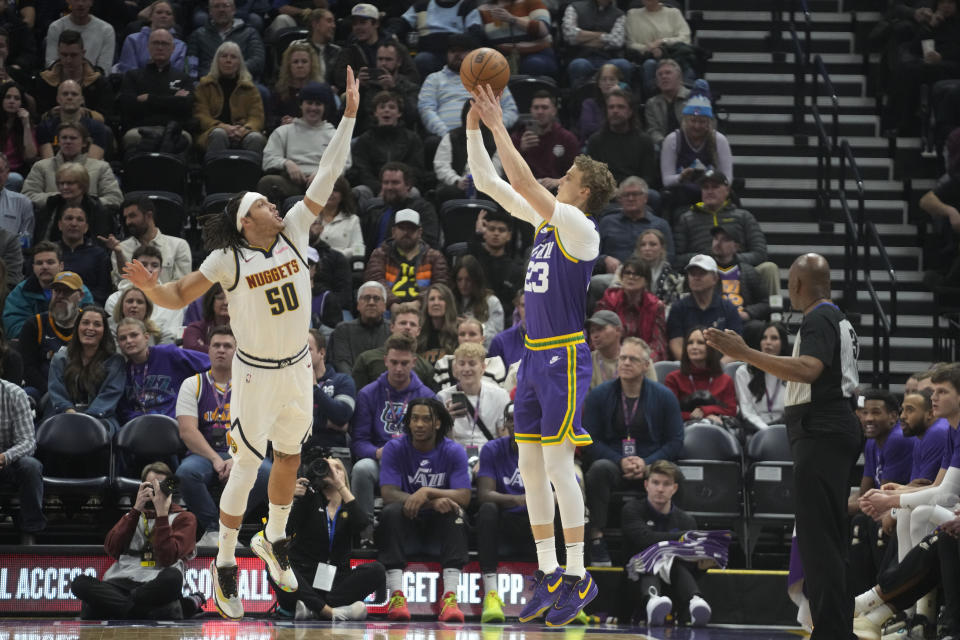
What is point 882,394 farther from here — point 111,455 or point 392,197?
point 111,455

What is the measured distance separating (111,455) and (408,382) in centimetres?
247

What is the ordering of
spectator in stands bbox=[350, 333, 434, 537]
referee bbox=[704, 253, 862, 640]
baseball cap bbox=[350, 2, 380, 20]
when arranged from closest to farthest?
1. referee bbox=[704, 253, 862, 640]
2. spectator in stands bbox=[350, 333, 434, 537]
3. baseball cap bbox=[350, 2, 380, 20]

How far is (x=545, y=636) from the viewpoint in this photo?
865cm

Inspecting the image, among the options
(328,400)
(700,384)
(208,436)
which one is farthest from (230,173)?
(700,384)

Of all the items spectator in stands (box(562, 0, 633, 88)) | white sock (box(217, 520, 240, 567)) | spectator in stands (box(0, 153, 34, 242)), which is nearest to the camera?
white sock (box(217, 520, 240, 567))

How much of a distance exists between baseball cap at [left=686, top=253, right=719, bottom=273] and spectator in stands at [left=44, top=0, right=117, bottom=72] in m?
7.54

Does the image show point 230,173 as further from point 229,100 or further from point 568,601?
point 568,601

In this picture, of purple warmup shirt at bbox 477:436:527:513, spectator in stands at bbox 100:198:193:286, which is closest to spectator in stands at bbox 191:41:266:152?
spectator in stands at bbox 100:198:193:286

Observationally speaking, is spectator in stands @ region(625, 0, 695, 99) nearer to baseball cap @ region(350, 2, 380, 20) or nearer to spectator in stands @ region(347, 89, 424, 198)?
baseball cap @ region(350, 2, 380, 20)

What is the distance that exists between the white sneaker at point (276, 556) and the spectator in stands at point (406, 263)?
4.40m

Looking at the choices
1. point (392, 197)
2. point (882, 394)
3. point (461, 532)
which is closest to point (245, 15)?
point (392, 197)

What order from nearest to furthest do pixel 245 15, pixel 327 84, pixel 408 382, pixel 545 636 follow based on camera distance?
pixel 545 636
pixel 408 382
pixel 327 84
pixel 245 15

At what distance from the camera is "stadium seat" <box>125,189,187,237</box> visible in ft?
43.3

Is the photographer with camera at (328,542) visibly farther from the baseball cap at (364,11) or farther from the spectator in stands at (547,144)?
the baseball cap at (364,11)
